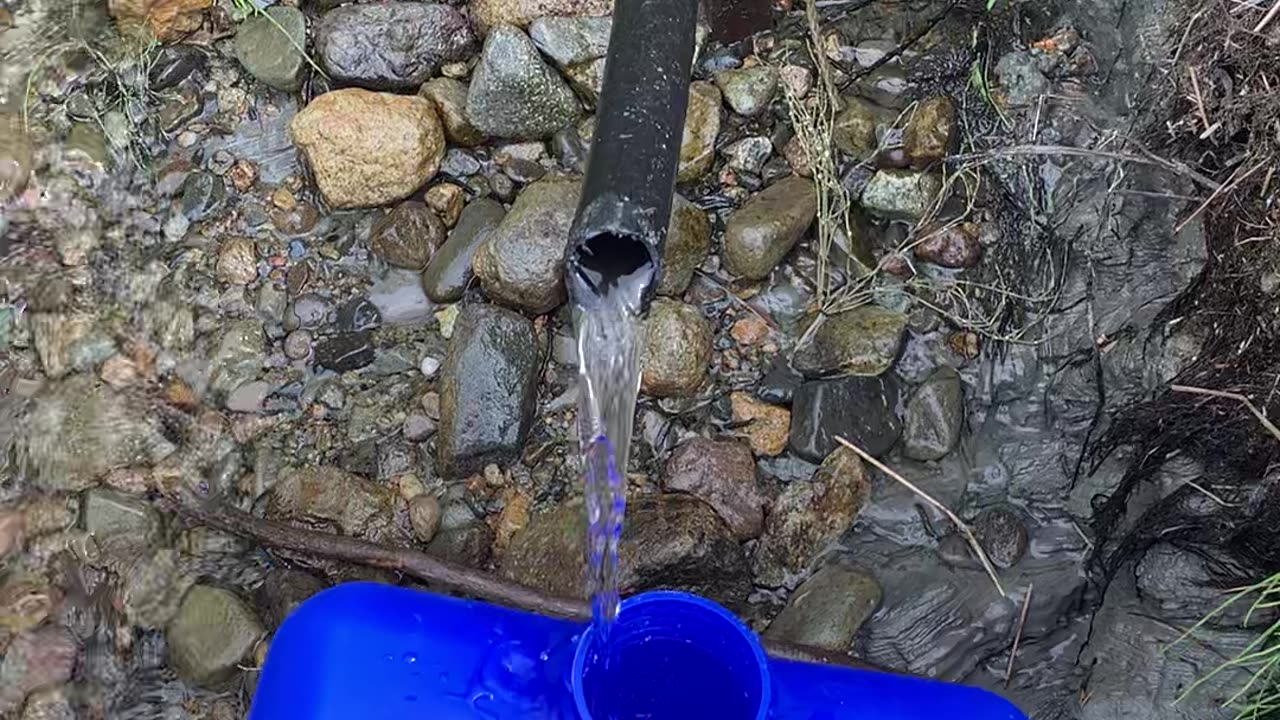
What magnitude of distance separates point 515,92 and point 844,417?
0.94 meters

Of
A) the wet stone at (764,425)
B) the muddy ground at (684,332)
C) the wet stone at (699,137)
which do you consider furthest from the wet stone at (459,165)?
the wet stone at (764,425)

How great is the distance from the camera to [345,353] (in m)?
2.44

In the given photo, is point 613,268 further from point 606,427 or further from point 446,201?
point 446,201

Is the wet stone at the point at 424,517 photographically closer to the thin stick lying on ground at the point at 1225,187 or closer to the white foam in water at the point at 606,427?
the white foam in water at the point at 606,427

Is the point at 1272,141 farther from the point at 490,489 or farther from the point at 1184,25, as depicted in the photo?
the point at 490,489

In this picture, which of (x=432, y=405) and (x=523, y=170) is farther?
(x=523, y=170)

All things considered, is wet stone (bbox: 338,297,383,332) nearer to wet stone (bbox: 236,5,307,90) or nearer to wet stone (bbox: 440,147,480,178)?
wet stone (bbox: 440,147,480,178)

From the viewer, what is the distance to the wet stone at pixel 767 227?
241cm

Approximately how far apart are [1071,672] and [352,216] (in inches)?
65.9

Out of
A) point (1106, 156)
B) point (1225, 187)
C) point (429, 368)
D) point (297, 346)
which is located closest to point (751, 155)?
point (1106, 156)

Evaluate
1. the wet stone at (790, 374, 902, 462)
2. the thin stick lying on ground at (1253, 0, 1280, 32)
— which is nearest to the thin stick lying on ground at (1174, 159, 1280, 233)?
the thin stick lying on ground at (1253, 0, 1280, 32)

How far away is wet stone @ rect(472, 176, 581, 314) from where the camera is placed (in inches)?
91.4

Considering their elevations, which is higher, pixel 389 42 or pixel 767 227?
pixel 389 42

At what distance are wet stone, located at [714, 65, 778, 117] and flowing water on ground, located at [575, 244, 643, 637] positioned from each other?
750mm
